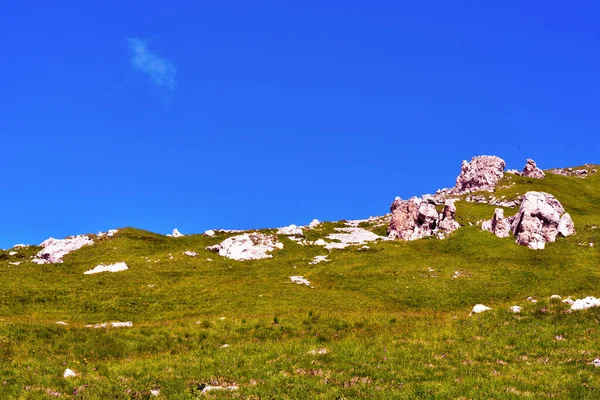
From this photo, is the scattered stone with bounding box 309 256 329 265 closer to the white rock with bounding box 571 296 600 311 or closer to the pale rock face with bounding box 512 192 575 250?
the pale rock face with bounding box 512 192 575 250

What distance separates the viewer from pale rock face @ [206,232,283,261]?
7588cm

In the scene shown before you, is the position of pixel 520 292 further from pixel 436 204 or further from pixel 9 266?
pixel 9 266

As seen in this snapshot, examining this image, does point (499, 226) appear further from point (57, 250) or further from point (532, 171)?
point (532, 171)

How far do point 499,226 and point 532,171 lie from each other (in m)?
83.4

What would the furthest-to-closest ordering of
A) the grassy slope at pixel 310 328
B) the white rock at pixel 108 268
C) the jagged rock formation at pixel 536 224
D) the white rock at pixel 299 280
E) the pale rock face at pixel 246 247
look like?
the pale rock face at pixel 246 247
the jagged rock formation at pixel 536 224
the white rock at pixel 108 268
the white rock at pixel 299 280
the grassy slope at pixel 310 328

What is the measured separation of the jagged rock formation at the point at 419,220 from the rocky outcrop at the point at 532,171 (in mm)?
68973

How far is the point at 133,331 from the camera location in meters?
29.9

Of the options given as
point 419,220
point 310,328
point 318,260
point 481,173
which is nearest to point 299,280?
point 318,260

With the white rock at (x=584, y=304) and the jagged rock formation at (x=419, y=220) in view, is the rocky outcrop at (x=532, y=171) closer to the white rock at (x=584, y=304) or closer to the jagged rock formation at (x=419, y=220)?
the jagged rock formation at (x=419, y=220)

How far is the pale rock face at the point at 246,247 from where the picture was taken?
75.9 meters

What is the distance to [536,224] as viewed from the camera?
72938mm

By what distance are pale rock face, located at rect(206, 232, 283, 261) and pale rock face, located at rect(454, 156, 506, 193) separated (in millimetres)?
83110

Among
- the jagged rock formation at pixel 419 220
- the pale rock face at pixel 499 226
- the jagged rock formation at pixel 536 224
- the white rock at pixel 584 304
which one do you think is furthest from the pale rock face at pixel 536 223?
the white rock at pixel 584 304

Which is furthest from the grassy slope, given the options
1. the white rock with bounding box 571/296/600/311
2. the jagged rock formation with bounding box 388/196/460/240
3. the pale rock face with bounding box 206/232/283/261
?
the jagged rock formation with bounding box 388/196/460/240
